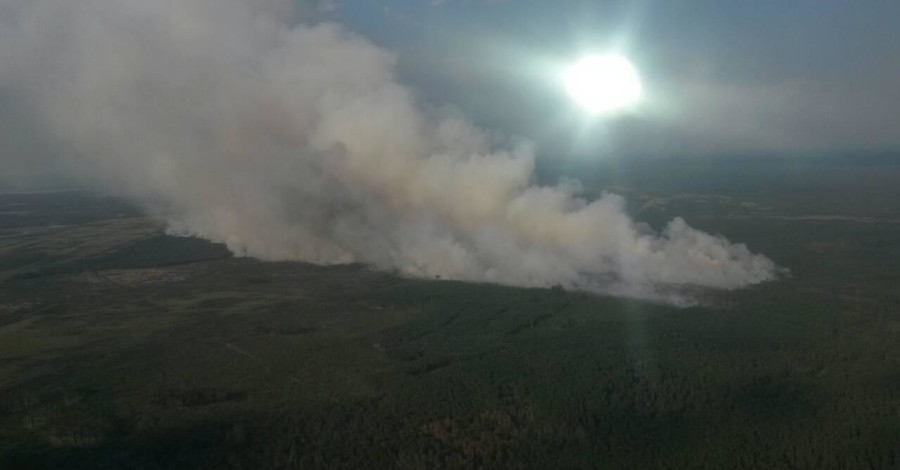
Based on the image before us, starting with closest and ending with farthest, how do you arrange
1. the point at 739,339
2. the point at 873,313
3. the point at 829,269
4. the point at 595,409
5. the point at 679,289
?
the point at 595,409
the point at 739,339
the point at 873,313
the point at 679,289
the point at 829,269

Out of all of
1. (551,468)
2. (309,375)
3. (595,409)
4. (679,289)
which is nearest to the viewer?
(551,468)

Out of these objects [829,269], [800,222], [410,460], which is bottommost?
[410,460]

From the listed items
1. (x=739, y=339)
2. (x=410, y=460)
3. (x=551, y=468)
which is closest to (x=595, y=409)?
(x=551, y=468)

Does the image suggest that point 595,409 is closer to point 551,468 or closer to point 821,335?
point 551,468

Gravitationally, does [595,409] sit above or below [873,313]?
below

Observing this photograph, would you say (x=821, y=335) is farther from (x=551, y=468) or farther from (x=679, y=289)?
(x=551, y=468)

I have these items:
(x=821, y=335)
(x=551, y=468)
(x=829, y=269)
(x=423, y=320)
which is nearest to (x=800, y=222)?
(x=829, y=269)

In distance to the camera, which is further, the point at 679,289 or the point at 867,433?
the point at 679,289
